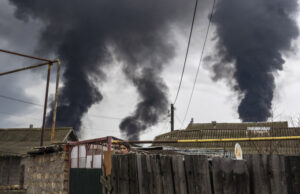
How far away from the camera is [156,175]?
3.23 m

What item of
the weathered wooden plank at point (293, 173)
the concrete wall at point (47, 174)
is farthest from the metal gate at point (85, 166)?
the weathered wooden plank at point (293, 173)

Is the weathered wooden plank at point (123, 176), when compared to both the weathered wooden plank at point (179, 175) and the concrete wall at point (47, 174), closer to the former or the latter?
the weathered wooden plank at point (179, 175)

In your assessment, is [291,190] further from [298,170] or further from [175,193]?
[175,193]

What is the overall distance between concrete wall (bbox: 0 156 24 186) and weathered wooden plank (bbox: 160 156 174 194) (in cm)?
2116

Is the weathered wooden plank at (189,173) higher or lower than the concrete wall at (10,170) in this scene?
higher

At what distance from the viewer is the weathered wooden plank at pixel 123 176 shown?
357cm

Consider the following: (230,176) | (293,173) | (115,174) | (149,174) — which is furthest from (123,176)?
(293,173)

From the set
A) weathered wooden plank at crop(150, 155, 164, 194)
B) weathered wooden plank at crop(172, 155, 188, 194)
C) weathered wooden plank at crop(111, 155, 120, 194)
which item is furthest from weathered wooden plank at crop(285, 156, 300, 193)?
weathered wooden plank at crop(111, 155, 120, 194)

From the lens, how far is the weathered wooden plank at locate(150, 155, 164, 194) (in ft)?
10.4

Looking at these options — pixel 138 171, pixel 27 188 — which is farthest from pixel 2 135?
pixel 138 171

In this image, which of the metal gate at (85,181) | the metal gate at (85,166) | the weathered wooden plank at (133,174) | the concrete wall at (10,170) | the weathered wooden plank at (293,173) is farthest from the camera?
the concrete wall at (10,170)

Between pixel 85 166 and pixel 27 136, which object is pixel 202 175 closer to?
pixel 85 166

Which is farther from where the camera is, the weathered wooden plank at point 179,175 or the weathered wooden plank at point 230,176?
the weathered wooden plank at point 179,175

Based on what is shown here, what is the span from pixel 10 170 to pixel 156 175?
70.9ft
